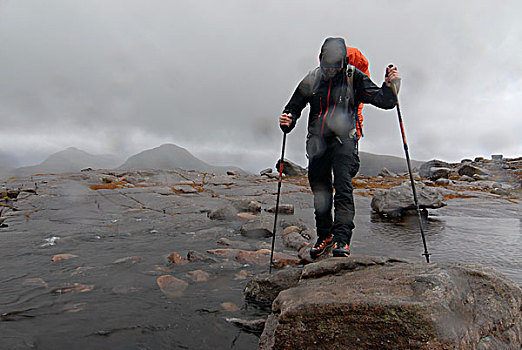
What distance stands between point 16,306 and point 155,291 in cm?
149

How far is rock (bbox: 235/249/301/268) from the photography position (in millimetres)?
5055

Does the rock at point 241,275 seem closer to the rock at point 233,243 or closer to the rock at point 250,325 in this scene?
the rock at point 250,325

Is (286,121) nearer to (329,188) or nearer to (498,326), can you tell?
(329,188)

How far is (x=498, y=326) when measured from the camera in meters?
2.28

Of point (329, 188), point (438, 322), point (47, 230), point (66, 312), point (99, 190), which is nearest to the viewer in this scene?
point (438, 322)

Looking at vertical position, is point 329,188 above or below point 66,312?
above

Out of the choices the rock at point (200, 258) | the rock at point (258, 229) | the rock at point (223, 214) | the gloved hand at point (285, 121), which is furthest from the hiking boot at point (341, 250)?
the rock at point (223, 214)

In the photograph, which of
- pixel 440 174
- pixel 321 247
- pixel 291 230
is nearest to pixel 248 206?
pixel 291 230

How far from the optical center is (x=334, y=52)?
173 inches

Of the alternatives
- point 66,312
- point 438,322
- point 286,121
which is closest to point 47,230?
point 66,312

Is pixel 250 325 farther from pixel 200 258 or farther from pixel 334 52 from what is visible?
pixel 334 52

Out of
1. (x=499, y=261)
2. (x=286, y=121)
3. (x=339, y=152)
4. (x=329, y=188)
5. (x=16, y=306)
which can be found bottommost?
(x=16, y=306)

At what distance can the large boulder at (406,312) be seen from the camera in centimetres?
200

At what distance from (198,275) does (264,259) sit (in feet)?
4.28
